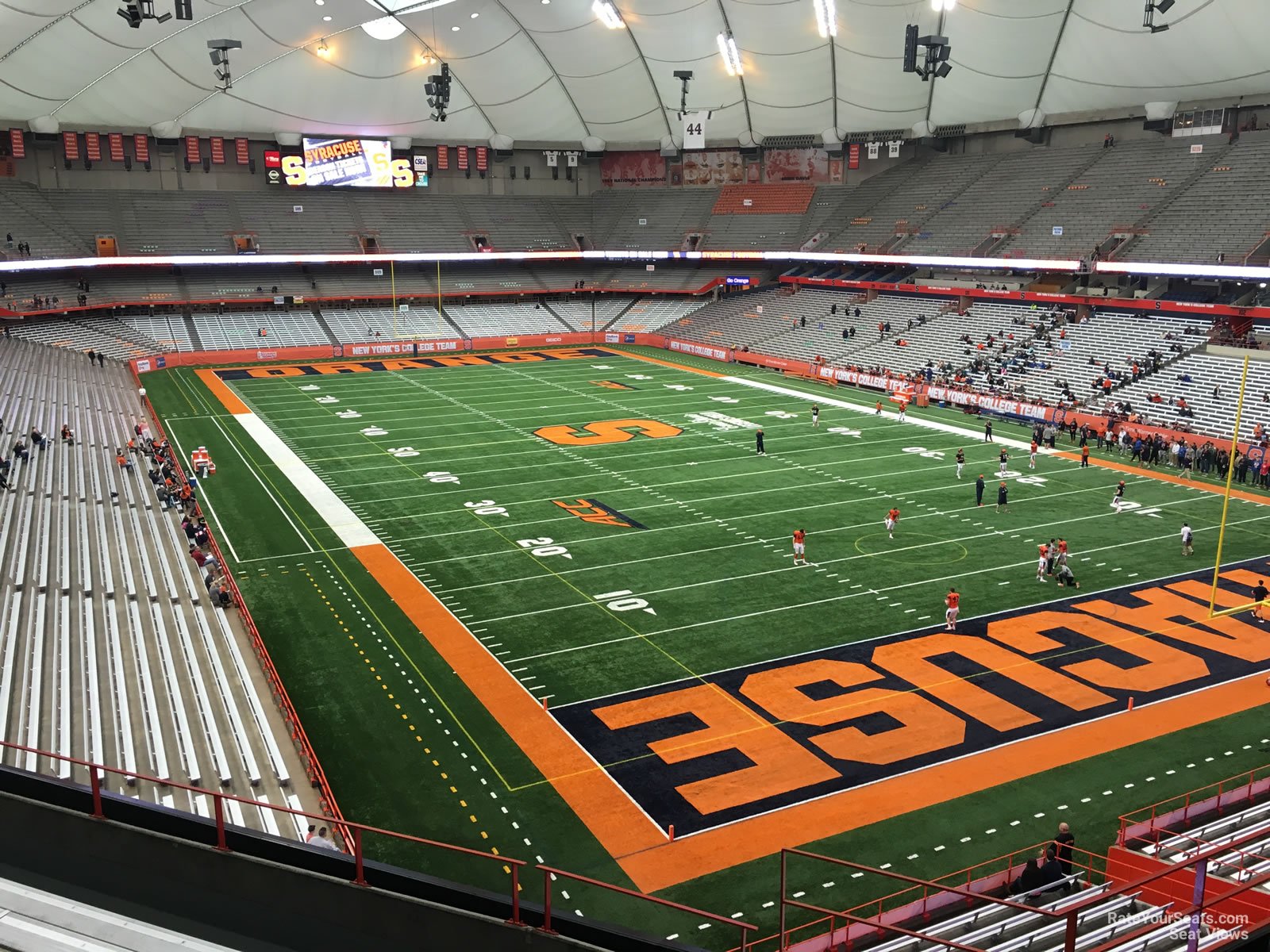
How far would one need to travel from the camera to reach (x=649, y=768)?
16.0 m

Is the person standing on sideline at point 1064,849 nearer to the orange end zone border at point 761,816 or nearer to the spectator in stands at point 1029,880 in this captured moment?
the spectator in stands at point 1029,880

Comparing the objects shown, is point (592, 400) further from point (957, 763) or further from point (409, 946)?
point (409, 946)

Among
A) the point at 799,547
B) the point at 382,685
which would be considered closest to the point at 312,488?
the point at 382,685

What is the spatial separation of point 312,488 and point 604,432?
12.6 m

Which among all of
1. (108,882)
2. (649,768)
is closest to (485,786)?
(649,768)

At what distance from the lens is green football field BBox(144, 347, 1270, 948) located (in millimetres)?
14547

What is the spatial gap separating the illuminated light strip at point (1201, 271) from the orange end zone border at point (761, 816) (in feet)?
105

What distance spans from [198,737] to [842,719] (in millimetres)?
10323

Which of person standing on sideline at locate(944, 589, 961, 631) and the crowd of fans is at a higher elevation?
the crowd of fans

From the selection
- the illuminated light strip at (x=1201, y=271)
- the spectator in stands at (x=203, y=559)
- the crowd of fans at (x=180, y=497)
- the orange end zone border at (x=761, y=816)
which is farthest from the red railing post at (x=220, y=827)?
the illuminated light strip at (x=1201, y=271)

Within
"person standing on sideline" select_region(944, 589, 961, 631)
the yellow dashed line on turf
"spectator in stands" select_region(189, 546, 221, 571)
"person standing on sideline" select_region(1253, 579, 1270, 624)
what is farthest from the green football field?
"person standing on sideline" select_region(1253, 579, 1270, 624)

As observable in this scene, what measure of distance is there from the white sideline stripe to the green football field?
0.33 metres

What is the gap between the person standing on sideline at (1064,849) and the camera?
12211 millimetres

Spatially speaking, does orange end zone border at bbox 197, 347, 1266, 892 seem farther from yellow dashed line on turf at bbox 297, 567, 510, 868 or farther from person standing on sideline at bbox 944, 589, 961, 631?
person standing on sideline at bbox 944, 589, 961, 631
